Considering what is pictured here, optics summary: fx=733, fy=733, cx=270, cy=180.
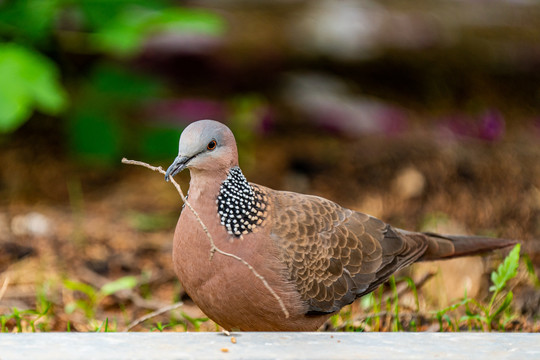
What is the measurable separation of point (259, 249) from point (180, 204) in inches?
107

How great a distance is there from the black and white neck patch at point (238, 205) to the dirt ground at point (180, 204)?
0.81 m

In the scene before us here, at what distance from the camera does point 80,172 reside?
17.8ft

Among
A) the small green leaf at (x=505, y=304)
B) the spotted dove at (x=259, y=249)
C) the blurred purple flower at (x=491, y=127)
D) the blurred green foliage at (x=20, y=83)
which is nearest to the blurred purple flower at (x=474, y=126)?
the blurred purple flower at (x=491, y=127)

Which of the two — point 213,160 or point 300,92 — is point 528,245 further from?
point 300,92

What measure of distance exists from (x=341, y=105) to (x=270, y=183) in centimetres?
119

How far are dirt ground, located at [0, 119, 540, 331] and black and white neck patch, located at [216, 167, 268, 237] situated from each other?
2.65 ft

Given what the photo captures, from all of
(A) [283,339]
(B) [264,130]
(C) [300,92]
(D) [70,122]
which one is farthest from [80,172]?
(A) [283,339]

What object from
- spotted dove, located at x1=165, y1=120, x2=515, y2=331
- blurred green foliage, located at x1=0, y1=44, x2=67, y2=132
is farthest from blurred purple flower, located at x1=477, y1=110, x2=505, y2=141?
blurred green foliage, located at x1=0, y1=44, x2=67, y2=132

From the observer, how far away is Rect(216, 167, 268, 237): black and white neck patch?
2365 millimetres

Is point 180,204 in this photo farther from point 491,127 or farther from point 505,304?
point 505,304

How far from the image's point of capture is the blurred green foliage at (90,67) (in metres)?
4.00

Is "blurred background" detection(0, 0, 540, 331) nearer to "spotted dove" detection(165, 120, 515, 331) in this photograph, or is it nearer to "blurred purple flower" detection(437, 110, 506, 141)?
"blurred purple flower" detection(437, 110, 506, 141)

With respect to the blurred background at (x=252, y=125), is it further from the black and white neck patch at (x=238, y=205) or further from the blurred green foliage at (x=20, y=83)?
the black and white neck patch at (x=238, y=205)

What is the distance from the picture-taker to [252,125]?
498cm
